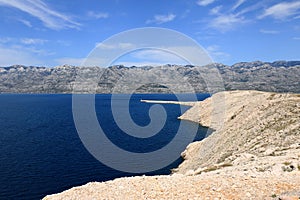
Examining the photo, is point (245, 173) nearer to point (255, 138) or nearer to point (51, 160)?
point (255, 138)

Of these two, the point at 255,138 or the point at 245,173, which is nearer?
the point at 245,173

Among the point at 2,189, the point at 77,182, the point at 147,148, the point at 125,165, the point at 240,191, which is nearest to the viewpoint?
the point at 240,191

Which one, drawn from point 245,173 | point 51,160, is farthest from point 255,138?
point 51,160

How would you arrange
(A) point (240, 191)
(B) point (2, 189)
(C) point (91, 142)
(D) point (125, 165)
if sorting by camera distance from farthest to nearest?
(C) point (91, 142) → (D) point (125, 165) → (B) point (2, 189) → (A) point (240, 191)

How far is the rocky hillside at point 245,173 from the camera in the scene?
23828 millimetres

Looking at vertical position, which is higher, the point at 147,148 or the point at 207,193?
the point at 207,193

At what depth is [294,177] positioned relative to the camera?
26859 mm

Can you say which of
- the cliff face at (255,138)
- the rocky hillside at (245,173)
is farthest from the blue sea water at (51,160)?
the rocky hillside at (245,173)

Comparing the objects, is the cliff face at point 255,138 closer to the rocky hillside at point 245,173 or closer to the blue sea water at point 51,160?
the rocky hillside at point 245,173

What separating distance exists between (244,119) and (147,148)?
3810cm

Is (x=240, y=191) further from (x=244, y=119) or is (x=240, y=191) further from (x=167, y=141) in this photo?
(x=167, y=141)

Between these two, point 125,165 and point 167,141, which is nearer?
point 125,165

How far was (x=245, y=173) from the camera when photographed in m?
30.0

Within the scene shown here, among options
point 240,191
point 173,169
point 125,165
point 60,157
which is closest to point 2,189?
point 60,157
